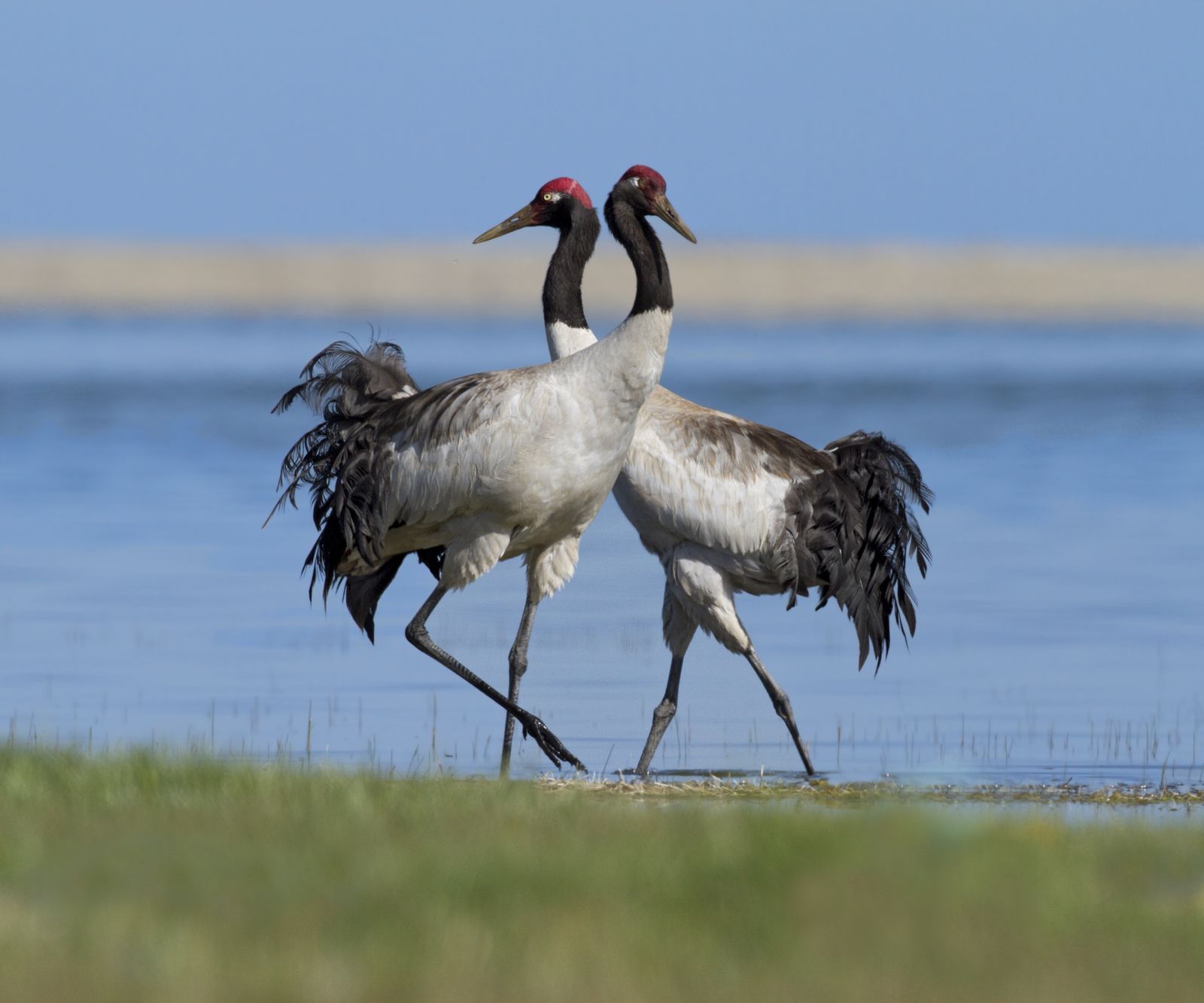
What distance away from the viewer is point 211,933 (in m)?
4.38

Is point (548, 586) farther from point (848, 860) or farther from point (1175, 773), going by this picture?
point (848, 860)

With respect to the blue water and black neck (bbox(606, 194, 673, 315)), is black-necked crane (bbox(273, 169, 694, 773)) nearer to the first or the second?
black neck (bbox(606, 194, 673, 315))

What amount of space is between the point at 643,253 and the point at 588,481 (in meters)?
1.02

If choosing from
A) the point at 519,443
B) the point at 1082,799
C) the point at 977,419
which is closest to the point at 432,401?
the point at 519,443

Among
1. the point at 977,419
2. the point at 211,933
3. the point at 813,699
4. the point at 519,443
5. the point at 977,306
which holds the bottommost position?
the point at 211,933

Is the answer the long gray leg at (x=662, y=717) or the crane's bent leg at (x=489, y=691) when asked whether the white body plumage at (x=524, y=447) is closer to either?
the crane's bent leg at (x=489, y=691)

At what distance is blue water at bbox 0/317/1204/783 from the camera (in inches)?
368

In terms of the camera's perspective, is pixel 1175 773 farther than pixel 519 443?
Yes

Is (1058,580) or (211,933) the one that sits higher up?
(1058,580)

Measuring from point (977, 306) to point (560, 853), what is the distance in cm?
7414

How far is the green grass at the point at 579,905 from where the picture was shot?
4.11 meters

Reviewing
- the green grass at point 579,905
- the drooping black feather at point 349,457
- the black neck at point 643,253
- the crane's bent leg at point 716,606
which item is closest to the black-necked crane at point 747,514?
the crane's bent leg at point 716,606

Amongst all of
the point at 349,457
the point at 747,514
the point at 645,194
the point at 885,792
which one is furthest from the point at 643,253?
the point at 885,792

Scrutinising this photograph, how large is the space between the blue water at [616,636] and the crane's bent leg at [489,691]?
0.97 feet
